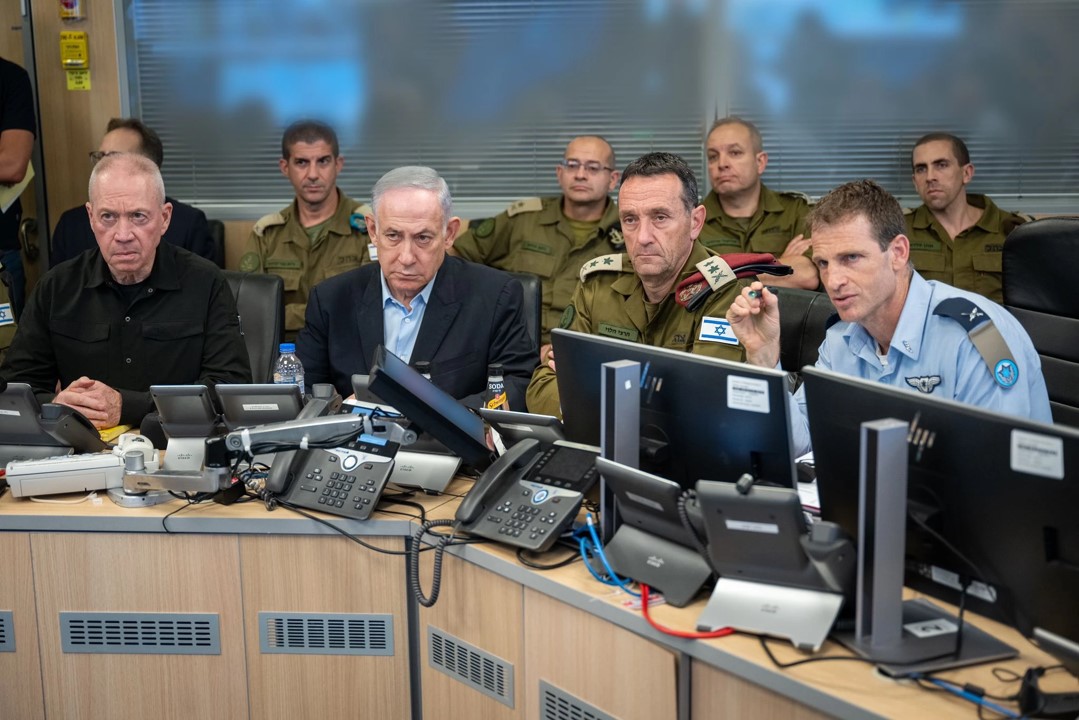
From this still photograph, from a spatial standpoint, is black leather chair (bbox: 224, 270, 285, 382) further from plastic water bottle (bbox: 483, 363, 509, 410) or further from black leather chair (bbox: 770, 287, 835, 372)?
black leather chair (bbox: 770, 287, 835, 372)

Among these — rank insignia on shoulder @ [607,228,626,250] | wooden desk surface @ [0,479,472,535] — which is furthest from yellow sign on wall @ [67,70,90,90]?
wooden desk surface @ [0,479,472,535]

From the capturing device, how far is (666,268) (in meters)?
2.99

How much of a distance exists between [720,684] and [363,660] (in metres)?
0.92

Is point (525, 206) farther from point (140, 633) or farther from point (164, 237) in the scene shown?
point (140, 633)

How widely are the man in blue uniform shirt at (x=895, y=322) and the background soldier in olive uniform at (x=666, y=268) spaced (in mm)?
321

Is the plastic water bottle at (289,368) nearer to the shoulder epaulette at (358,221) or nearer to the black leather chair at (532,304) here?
the black leather chair at (532,304)

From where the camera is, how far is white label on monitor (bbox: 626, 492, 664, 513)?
193cm

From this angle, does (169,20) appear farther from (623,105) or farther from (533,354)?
(533,354)

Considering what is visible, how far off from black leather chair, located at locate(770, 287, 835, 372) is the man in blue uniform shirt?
0.37 m

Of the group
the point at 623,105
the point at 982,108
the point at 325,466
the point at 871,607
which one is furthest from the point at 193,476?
the point at 982,108

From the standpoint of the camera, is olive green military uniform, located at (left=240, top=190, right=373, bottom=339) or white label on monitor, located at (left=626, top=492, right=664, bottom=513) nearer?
white label on monitor, located at (left=626, top=492, right=664, bottom=513)

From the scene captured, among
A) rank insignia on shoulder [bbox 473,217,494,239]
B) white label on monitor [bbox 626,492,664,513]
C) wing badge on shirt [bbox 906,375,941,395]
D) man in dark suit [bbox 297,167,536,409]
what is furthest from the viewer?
rank insignia on shoulder [bbox 473,217,494,239]

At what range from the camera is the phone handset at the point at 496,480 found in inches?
86.0

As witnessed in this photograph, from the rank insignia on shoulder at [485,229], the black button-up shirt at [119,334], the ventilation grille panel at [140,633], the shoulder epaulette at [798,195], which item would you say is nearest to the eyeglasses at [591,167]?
the rank insignia on shoulder at [485,229]
